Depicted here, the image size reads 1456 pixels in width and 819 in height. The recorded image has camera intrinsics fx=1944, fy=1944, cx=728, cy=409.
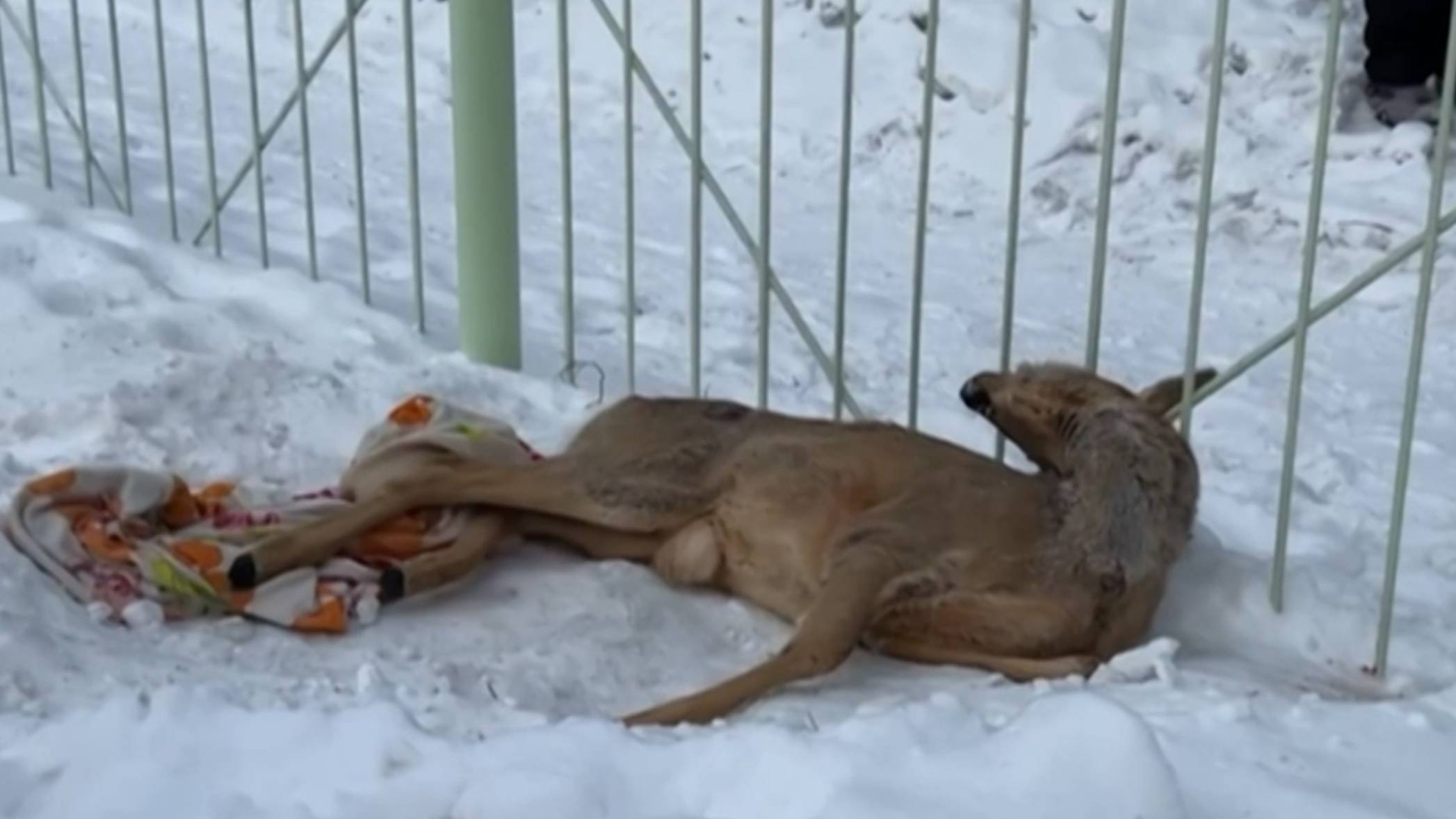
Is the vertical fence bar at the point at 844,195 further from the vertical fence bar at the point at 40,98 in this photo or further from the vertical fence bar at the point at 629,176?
the vertical fence bar at the point at 40,98

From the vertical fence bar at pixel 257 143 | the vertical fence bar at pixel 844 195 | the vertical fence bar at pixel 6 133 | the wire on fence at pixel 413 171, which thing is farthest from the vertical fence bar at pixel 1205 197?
the vertical fence bar at pixel 6 133

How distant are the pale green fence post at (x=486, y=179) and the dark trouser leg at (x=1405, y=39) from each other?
4.38 metres

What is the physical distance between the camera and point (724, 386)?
5.23 meters

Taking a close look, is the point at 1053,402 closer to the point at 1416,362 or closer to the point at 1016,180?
the point at 1016,180

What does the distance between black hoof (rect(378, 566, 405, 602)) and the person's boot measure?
5.67 metres

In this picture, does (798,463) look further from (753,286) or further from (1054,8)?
(1054,8)

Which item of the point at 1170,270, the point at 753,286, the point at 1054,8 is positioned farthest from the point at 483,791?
the point at 1054,8

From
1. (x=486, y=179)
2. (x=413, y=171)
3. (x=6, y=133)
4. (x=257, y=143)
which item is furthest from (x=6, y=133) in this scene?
(x=486, y=179)

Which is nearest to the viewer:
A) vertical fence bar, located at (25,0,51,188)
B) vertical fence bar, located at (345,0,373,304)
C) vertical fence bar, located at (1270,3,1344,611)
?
vertical fence bar, located at (1270,3,1344,611)

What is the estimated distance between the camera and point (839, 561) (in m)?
3.57

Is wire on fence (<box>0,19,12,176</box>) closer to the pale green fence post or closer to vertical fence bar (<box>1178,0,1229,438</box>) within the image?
the pale green fence post

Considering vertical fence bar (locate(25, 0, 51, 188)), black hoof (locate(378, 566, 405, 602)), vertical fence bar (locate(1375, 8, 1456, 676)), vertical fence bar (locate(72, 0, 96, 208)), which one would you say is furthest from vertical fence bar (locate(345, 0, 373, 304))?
vertical fence bar (locate(1375, 8, 1456, 676))

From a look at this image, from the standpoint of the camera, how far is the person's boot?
26.2 ft

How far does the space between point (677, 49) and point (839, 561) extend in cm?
646
